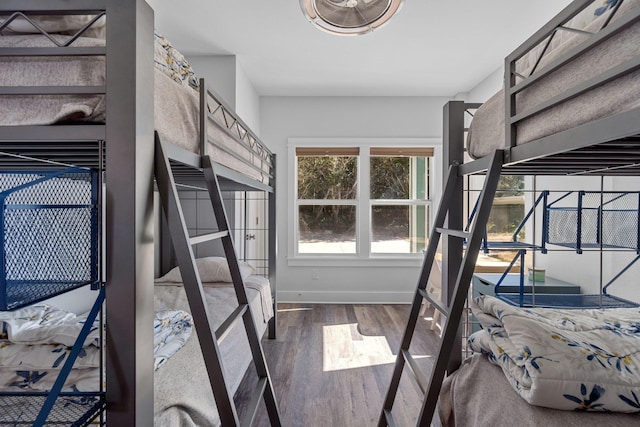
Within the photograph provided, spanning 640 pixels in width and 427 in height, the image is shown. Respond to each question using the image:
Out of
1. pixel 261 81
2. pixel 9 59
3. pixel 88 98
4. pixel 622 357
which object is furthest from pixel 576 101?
pixel 261 81

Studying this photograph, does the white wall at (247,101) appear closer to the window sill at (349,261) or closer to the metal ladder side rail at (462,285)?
the window sill at (349,261)

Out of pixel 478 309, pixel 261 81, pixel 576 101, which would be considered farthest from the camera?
pixel 261 81

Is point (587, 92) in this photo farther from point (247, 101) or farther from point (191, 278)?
point (247, 101)

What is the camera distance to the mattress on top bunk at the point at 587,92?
2.41 feet

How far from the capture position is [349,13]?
1.72 m

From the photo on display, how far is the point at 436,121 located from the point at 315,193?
5.79ft

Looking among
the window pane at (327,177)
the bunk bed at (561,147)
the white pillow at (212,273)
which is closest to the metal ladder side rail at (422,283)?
the bunk bed at (561,147)

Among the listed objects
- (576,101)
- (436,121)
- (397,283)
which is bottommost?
(397,283)

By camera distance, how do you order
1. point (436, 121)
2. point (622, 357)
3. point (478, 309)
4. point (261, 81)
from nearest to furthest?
point (622, 357), point (478, 309), point (261, 81), point (436, 121)

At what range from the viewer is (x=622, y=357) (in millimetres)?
1091

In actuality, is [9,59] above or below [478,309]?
above

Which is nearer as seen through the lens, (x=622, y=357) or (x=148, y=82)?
(x=148, y=82)

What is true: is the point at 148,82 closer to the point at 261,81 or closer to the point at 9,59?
the point at 9,59

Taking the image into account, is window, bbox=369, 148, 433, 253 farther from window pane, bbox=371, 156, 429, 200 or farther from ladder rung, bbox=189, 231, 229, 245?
ladder rung, bbox=189, 231, 229, 245
